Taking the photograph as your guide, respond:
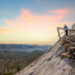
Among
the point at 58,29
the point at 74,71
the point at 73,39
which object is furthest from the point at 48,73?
the point at 58,29

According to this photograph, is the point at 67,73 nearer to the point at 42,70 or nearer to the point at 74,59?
the point at 74,59

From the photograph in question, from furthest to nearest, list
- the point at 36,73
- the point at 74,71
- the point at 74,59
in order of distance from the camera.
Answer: the point at 36,73, the point at 74,59, the point at 74,71

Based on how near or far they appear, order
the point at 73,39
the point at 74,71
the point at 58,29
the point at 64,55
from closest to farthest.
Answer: the point at 74,71 < the point at 64,55 < the point at 73,39 < the point at 58,29

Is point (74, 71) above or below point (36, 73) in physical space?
above

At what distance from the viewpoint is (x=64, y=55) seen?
10.6 metres

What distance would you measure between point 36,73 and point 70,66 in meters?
3.07

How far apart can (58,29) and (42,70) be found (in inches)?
208

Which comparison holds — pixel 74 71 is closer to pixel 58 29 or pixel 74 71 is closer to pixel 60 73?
pixel 60 73

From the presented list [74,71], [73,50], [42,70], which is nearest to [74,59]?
[73,50]

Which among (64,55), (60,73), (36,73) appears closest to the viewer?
(60,73)

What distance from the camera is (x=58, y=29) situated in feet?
49.7

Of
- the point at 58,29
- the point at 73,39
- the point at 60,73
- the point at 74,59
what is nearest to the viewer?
the point at 60,73

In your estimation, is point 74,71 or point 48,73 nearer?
point 74,71

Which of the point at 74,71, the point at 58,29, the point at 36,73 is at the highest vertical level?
the point at 58,29
